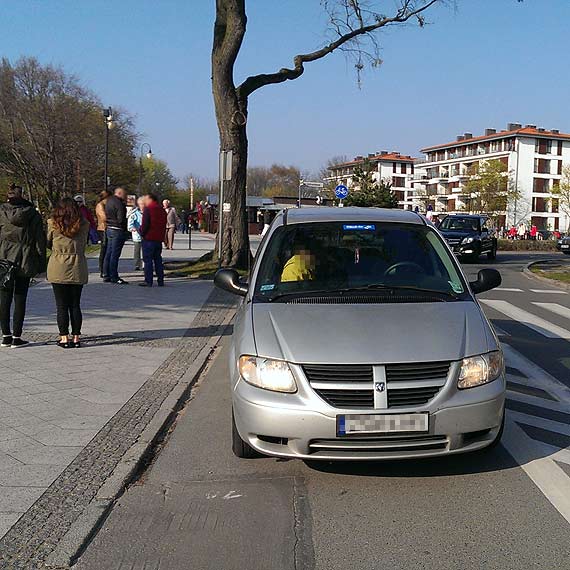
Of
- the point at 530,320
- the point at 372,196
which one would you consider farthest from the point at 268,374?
the point at 372,196

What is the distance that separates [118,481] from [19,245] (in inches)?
180

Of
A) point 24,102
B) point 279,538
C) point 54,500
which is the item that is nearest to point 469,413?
point 279,538

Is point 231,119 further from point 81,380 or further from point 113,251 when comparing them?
point 81,380

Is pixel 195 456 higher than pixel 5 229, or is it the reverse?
pixel 5 229

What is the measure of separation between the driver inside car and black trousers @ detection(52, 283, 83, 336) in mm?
3749

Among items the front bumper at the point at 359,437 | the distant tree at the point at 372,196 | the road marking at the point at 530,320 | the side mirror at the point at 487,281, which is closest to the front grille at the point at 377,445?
the front bumper at the point at 359,437

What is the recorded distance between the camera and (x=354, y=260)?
559 cm

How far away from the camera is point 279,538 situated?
3.69m

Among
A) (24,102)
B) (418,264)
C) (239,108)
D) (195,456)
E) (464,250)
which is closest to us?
(195,456)

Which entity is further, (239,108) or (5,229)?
(239,108)

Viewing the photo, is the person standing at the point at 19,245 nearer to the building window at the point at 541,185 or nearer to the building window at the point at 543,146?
the building window at the point at 541,185

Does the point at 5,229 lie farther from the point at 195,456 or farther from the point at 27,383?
the point at 195,456

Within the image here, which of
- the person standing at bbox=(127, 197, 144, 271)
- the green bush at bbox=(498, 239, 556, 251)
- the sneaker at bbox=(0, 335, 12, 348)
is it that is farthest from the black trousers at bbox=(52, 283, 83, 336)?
the green bush at bbox=(498, 239, 556, 251)

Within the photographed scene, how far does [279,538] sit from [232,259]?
14.2 m
